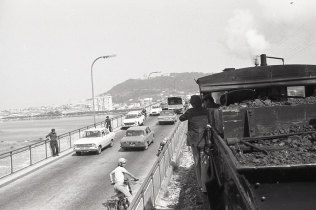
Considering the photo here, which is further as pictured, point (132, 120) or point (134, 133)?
point (132, 120)

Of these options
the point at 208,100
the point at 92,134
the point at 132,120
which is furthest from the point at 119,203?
the point at 132,120

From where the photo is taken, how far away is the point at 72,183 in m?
16.2

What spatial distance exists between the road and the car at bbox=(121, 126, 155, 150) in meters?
→ 0.57

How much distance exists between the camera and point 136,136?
24.8 metres

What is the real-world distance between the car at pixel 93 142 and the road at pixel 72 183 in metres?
0.52

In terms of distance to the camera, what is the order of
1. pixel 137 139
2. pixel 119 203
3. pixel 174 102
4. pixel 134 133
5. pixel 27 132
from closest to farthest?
pixel 119 203, pixel 137 139, pixel 134 133, pixel 174 102, pixel 27 132

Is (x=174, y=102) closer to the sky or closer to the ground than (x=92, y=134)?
closer to the sky

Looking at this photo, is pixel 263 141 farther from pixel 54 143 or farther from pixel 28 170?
pixel 54 143

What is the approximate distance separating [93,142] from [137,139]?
10.2ft

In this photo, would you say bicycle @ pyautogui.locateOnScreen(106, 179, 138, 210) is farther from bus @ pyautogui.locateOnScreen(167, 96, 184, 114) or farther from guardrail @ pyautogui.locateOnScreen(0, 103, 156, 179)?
bus @ pyautogui.locateOnScreen(167, 96, 184, 114)

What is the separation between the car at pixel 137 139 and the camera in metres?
23.9

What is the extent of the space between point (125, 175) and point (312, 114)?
23.5 ft

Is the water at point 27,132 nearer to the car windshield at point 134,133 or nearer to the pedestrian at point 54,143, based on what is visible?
the pedestrian at point 54,143

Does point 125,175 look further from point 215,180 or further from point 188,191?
point 215,180
